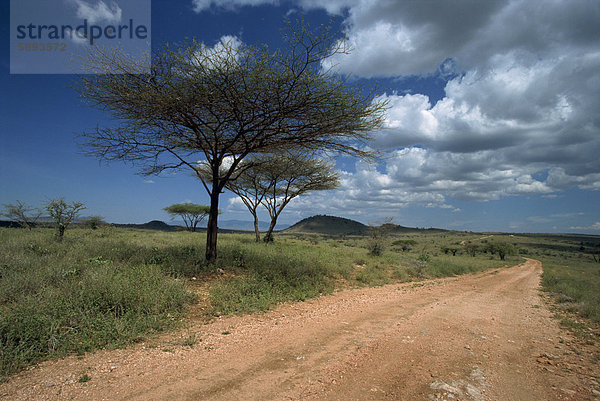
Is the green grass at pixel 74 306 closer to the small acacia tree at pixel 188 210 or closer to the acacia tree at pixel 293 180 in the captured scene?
the acacia tree at pixel 293 180

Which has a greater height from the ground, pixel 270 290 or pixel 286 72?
pixel 286 72

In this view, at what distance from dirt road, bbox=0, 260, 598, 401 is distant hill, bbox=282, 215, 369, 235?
353 feet

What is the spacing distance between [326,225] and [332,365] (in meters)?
121

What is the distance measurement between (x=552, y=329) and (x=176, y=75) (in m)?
11.2

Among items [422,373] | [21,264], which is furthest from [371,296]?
[21,264]

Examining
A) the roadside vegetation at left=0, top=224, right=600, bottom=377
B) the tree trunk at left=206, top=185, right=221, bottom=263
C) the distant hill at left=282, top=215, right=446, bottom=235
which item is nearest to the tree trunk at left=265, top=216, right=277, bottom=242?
the roadside vegetation at left=0, top=224, right=600, bottom=377

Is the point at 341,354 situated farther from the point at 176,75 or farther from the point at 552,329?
the point at 176,75

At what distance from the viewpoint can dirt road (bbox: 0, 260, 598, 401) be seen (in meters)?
3.31

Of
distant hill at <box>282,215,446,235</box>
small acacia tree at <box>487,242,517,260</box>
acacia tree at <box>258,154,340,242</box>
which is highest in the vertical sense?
acacia tree at <box>258,154,340,242</box>

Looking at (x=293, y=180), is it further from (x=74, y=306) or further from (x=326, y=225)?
(x=326, y=225)

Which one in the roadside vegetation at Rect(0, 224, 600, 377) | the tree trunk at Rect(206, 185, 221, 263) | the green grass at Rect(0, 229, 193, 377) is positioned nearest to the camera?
the green grass at Rect(0, 229, 193, 377)

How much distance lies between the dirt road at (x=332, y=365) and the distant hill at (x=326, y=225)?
108 metres

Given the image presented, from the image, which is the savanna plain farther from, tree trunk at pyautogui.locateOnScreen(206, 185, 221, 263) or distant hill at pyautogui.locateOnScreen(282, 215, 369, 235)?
distant hill at pyautogui.locateOnScreen(282, 215, 369, 235)

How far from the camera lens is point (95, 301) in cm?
541
